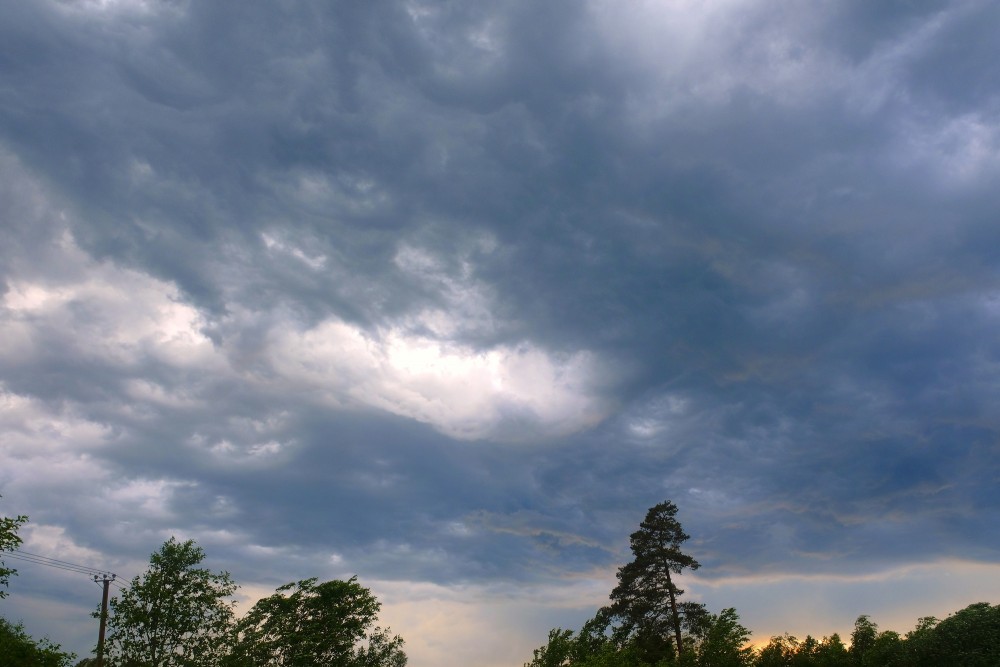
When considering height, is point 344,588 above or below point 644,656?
above

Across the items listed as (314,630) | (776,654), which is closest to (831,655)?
(776,654)

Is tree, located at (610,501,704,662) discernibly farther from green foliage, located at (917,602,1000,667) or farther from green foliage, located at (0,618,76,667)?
green foliage, located at (0,618,76,667)

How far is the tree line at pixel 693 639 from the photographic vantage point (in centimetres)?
4778

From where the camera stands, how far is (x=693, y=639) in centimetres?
5847

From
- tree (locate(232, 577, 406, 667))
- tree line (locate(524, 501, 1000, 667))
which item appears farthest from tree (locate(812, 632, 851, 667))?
tree (locate(232, 577, 406, 667))

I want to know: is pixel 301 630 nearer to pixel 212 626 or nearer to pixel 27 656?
pixel 212 626

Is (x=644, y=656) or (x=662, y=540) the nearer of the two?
(x=644, y=656)

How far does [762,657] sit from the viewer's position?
175ft

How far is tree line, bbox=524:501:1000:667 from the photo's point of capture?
47.8m

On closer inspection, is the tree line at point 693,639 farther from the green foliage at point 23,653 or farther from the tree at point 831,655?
the green foliage at point 23,653

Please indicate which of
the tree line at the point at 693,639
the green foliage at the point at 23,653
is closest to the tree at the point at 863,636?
the tree line at the point at 693,639

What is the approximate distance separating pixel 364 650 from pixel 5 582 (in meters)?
35.9

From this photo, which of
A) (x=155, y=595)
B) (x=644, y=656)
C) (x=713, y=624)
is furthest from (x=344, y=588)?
(x=713, y=624)

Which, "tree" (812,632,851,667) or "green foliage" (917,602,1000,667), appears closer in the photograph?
"green foliage" (917,602,1000,667)
